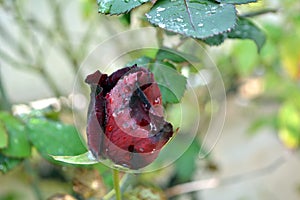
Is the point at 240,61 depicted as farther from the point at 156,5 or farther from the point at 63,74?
the point at 63,74

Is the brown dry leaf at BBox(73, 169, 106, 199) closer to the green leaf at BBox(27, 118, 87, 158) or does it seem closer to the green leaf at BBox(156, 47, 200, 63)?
the green leaf at BBox(27, 118, 87, 158)

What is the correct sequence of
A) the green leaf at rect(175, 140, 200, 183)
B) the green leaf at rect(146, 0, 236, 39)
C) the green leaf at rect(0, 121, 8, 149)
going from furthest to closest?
1. the green leaf at rect(175, 140, 200, 183)
2. the green leaf at rect(0, 121, 8, 149)
3. the green leaf at rect(146, 0, 236, 39)

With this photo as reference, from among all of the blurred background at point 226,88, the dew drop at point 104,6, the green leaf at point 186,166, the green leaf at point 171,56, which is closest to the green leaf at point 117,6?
the dew drop at point 104,6

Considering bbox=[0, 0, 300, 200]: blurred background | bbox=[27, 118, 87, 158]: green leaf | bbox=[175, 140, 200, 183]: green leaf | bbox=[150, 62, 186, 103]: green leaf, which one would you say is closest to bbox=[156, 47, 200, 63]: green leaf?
bbox=[150, 62, 186, 103]: green leaf

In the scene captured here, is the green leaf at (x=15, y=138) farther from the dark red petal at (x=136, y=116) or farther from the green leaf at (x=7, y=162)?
the dark red petal at (x=136, y=116)

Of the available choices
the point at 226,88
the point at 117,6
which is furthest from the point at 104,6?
the point at 226,88

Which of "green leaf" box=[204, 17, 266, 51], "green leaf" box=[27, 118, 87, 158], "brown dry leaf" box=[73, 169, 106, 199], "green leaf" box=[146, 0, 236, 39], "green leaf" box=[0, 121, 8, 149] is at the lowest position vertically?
"brown dry leaf" box=[73, 169, 106, 199]

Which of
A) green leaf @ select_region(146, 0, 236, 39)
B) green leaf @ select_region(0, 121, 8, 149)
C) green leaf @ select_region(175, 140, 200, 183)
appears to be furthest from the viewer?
green leaf @ select_region(175, 140, 200, 183)
